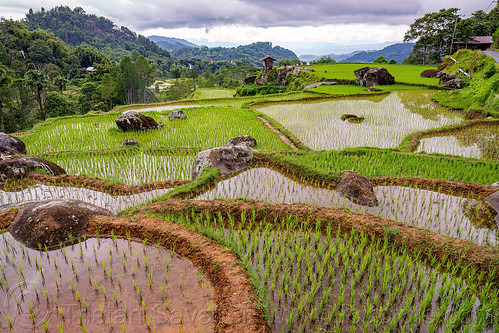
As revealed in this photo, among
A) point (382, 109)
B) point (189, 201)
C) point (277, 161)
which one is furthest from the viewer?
point (382, 109)

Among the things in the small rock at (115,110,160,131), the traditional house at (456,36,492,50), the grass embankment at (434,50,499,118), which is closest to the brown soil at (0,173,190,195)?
the small rock at (115,110,160,131)

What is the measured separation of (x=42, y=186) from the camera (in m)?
6.60

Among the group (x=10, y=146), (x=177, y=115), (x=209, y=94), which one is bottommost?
(x=10, y=146)

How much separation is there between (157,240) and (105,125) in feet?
36.1

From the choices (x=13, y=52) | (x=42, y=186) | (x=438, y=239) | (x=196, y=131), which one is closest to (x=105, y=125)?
(x=196, y=131)

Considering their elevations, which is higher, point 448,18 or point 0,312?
point 448,18

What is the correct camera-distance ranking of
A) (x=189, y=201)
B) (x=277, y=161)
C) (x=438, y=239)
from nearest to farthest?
(x=438, y=239) < (x=189, y=201) < (x=277, y=161)

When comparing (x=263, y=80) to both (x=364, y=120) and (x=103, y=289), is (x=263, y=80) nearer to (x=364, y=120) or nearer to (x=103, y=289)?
(x=364, y=120)

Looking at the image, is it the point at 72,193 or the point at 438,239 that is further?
the point at 72,193

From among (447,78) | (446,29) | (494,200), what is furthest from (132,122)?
(446,29)

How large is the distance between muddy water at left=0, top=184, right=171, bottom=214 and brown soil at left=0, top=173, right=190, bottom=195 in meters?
0.13

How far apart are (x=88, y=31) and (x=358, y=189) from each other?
158381 mm

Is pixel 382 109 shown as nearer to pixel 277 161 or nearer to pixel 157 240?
pixel 277 161

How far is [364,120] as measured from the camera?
13.2 metres
